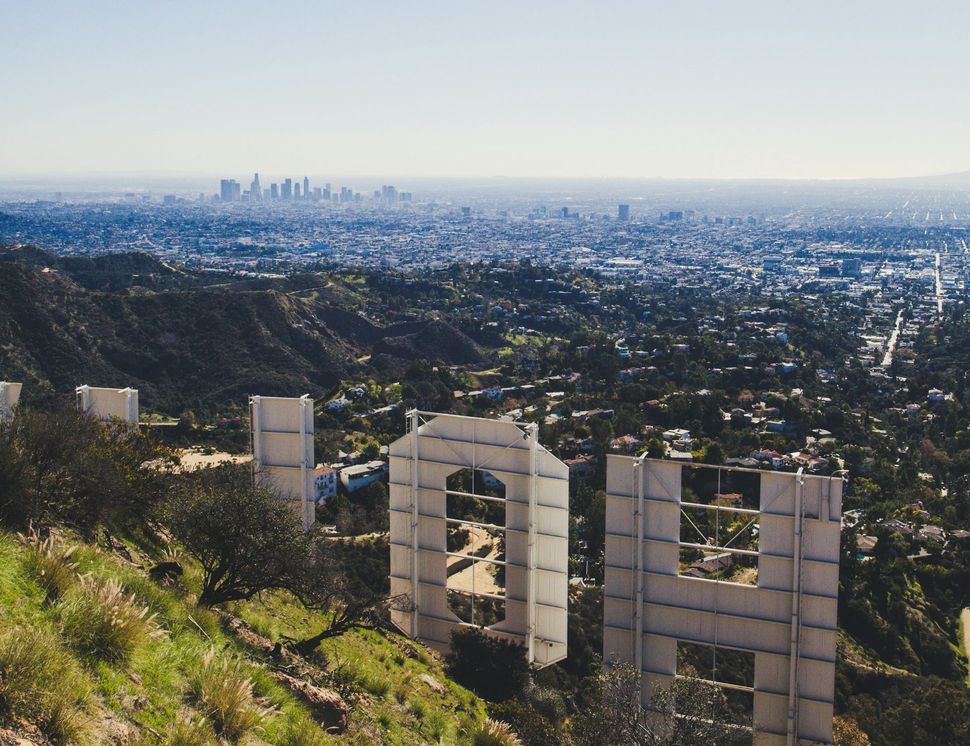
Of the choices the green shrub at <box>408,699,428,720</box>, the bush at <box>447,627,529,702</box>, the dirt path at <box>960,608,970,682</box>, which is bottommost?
the dirt path at <box>960,608,970,682</box>

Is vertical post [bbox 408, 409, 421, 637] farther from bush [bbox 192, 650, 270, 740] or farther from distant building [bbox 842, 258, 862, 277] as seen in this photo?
distant building [bbox 842, 258, 862, 277]

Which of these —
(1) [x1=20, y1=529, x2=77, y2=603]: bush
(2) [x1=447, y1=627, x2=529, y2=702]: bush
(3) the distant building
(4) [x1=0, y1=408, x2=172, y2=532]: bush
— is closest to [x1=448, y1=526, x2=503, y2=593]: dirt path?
(2) [x1=447, y1=627, x2=529, y2=702]: bush

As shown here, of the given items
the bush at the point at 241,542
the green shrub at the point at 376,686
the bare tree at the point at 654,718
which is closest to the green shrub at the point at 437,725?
the green shrub at the point at 376,686

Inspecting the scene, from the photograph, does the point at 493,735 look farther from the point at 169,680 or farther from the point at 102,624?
the point at 102,624

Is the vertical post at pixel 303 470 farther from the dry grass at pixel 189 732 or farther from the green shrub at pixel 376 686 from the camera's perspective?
the dry grass at pixel 189 732

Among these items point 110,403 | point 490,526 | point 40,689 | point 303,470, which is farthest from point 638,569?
point 110,403

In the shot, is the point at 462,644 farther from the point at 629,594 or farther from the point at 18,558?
the point at 18,558
